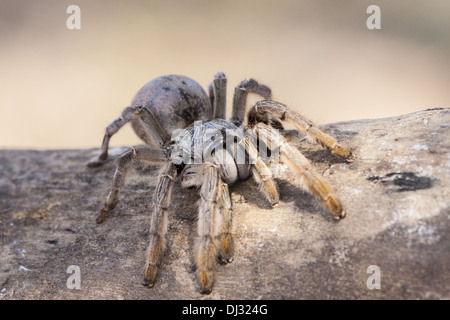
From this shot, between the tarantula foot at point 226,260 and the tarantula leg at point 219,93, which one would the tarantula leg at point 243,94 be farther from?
the tarantula foot at point 226,260

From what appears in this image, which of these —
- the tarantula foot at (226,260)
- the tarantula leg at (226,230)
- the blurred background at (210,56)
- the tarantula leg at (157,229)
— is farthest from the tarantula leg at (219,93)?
the blurred background at (210,56)

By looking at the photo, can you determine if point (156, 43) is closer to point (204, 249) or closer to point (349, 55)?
point (349, 55)

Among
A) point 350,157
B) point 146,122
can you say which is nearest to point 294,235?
point 350,157

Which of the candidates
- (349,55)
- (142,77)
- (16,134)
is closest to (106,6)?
(142,77)

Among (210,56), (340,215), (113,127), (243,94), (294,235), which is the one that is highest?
(210,56)

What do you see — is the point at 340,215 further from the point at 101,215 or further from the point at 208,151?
the point at 101,215

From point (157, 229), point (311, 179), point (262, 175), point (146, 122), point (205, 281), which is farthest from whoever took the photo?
point (146, 122)
